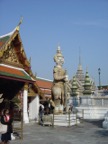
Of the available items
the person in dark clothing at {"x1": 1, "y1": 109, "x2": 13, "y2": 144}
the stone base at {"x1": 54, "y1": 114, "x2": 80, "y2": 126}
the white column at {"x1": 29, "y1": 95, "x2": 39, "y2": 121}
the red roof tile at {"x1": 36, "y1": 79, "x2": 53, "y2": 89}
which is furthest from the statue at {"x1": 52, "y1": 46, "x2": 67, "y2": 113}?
the red roof tile at {"x1": 36, "y1": 79, "x2": 53, "y2": 89}

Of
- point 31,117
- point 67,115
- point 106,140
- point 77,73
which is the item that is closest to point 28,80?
point 67,115

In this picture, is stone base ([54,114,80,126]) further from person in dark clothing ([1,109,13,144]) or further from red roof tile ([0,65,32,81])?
person in dark clothing ([1,109,13,144])

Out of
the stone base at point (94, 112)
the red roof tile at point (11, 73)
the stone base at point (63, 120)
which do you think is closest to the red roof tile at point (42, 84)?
the stone base at point (94, 112)

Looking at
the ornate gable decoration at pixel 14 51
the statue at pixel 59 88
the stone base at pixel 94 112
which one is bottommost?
the stone base at pixel 94 112

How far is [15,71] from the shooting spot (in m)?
13.7

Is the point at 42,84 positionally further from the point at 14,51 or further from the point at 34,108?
the point at 14,51

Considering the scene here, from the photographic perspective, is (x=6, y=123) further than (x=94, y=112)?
No

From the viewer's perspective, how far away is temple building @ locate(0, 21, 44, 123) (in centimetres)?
1348

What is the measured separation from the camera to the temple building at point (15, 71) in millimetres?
13484

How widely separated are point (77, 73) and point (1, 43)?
3994cm

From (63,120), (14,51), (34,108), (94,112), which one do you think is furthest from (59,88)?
(94,112)

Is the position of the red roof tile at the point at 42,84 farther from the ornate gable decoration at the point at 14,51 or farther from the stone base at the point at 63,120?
the stone base at the point at 63,120

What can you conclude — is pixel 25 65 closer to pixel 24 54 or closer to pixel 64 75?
pixel 24 54

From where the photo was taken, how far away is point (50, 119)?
12.5m
